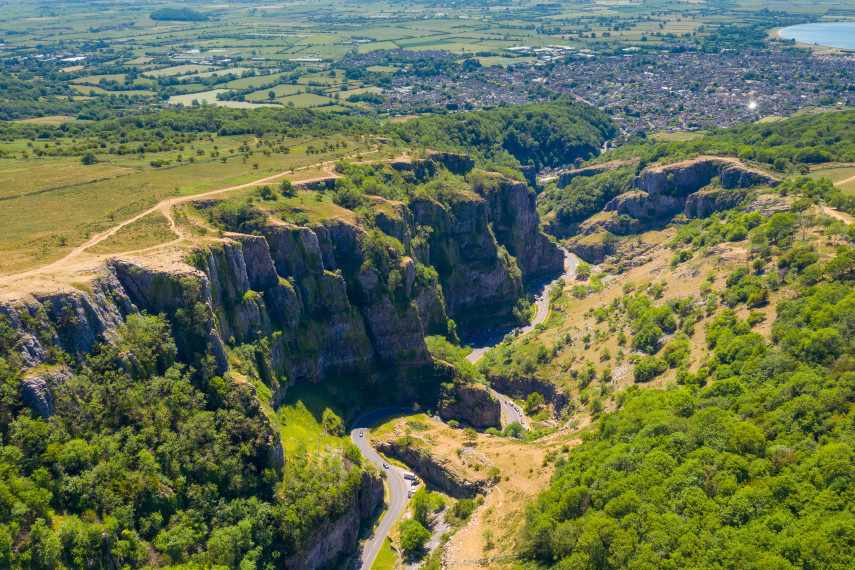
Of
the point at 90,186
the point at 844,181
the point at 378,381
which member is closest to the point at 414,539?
the point at 378,381

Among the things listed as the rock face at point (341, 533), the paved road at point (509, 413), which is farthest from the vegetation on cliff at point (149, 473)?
the paved road at point (509, 413)

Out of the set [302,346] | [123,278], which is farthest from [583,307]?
[123,278]

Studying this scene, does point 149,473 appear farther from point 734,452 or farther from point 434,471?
point 734,452

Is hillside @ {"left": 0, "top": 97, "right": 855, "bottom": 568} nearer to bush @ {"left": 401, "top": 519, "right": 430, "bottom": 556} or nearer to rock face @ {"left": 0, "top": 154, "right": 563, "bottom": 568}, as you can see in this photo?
bush @ {"left": 401, "top": 519, "right": 430, "bottom": 556}

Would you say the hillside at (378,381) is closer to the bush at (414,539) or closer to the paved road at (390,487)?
the bush at (414,539)

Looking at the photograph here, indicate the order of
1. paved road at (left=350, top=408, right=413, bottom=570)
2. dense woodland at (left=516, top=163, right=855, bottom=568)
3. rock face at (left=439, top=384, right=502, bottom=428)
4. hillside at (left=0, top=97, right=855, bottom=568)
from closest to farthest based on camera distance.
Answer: dense woodland at (left=516, top=163, right=855, bottom=568) → hillside at (left=0, top=97, right=855, bottom=568) → paved road at (left=350, top=408, right=413, bottom=570) → rock face at (left=439, top=384, right=502, bottom=428)

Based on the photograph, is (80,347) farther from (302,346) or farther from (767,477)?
(767,477)

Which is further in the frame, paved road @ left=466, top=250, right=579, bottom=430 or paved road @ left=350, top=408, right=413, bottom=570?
Answer: paved road @ left=466, top=250, right=579, bottom=430

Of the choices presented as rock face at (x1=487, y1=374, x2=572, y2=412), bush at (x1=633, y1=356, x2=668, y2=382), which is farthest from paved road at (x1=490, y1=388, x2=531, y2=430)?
bush at (x1=633, y1=356, x2=668, y2=382)
